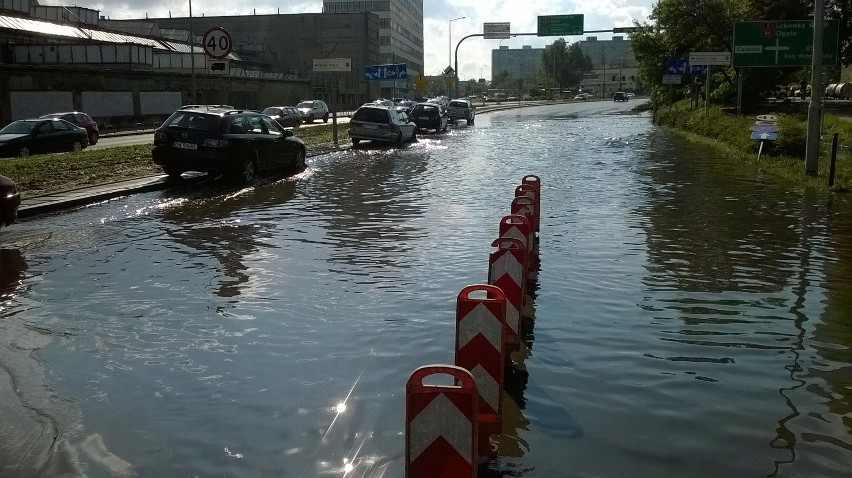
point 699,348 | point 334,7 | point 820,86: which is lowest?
point 699,348

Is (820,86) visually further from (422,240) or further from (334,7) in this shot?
(334,7)

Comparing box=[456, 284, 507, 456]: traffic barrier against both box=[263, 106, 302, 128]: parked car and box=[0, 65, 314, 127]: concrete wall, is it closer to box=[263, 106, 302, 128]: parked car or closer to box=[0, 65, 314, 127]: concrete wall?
box=[0, 65, 314, 127]: concrete wall

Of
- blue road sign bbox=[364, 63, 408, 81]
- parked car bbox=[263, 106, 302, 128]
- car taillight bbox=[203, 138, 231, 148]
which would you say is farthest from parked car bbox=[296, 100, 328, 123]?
car taillight bbox=[203, 138, 231, 148]

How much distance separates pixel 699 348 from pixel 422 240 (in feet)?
17.9

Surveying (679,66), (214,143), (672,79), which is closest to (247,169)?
(214,143)

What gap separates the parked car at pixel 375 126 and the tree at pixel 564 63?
474ft

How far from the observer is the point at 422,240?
11.6 meters

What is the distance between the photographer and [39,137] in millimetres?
27062

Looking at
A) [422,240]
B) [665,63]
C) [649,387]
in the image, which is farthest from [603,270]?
[665,63]

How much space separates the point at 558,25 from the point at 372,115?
2475 cm

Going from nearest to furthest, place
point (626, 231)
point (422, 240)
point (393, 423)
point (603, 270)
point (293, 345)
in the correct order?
point (393, 423) → point (293, 345) → point (603, 270) → point (422, 240) → point (626, 231)

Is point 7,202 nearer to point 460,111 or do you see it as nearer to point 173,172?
point 173,172

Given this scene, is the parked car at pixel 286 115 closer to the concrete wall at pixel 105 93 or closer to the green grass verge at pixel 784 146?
the concrete wall at pixel 105 93

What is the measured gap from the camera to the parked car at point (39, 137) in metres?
26.0
